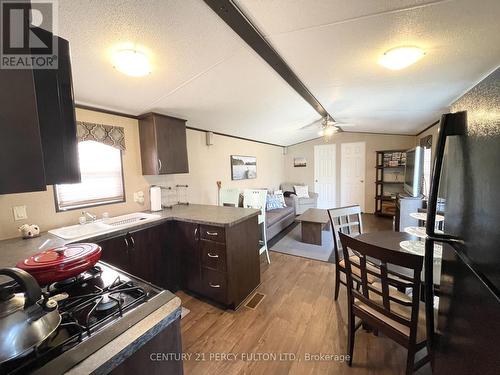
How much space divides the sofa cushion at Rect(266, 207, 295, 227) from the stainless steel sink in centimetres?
213

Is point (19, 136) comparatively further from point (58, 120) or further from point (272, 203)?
point (272, 203)

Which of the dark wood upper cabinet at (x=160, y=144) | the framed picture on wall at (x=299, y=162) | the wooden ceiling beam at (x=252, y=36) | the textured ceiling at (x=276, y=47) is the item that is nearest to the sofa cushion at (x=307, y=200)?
the framed picture on wall at (x=299, y=162)

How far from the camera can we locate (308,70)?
7.20 feet

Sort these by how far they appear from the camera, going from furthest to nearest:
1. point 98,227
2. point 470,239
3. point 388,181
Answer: point 388,181 < point 98,227 < point 470,239

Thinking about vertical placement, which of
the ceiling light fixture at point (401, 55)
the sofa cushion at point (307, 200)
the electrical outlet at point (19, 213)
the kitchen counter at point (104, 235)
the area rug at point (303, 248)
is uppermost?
the ceiling light fixture at point (401, 55)

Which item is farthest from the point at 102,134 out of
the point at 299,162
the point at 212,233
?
the point at 299,162

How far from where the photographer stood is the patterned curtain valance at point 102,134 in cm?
213

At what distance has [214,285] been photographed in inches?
85.4

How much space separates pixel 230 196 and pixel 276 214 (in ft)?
3.81

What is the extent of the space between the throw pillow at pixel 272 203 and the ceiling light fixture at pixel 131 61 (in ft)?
12.0

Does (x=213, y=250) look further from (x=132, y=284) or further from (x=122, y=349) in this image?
(x=122, y=349)

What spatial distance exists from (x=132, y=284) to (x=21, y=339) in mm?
416

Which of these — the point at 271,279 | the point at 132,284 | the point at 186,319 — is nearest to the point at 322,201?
the point at 271,279

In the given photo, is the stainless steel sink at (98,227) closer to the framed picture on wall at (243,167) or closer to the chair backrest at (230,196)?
the chair backrest at (230,196)
